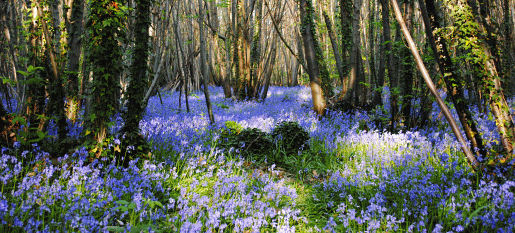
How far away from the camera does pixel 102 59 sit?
9.96 ft

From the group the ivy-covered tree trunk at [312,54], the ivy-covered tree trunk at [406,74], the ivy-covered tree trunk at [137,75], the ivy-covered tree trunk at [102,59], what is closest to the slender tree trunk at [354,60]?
the ivy-covered tree trunk at [312,54]

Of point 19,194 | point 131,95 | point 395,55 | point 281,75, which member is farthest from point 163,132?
point 281,75

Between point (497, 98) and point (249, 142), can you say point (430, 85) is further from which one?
point (249, 142)

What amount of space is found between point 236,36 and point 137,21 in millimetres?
8292

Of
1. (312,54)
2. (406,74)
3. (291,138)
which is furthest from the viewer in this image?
(312,54)

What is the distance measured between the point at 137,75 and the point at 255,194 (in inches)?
82.4

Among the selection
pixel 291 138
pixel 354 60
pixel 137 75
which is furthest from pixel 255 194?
pixel 354 60

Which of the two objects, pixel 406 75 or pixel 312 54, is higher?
pixel 312 54

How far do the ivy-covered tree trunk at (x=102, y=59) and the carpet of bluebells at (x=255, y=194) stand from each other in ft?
0.93

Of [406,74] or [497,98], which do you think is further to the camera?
[406,74]

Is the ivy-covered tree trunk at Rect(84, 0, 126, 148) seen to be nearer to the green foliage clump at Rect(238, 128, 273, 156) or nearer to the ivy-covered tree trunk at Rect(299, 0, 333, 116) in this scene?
the green foliage clump at Rect(238, 128, 273, 156)

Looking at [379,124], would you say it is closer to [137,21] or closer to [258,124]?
[258,124]

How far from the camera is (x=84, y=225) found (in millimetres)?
2014

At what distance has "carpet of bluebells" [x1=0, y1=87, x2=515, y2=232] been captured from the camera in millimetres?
2273
